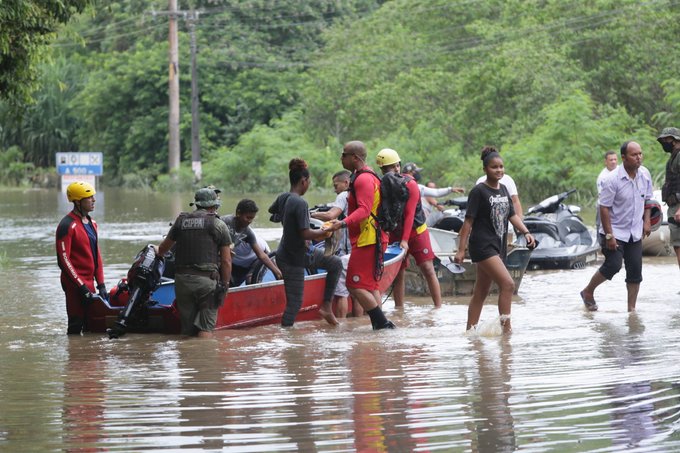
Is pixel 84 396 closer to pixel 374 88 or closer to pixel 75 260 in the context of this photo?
pixel 75 260

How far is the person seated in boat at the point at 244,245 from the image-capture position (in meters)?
12.4

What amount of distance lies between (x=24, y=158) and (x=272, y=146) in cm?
1876

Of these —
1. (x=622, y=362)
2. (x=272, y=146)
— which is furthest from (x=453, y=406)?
(x=272, y=146)

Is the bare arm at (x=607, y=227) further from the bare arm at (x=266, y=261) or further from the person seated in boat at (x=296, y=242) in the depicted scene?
the bare arm at (x=266, y=261)

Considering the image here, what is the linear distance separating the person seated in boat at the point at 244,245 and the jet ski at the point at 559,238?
652 cm

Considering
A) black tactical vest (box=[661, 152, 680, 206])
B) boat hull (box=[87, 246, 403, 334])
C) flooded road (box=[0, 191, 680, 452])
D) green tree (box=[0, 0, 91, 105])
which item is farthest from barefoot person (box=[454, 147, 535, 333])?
green tree (box=[0, 0, 91, 105])

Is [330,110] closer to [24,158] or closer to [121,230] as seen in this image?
[24,158]

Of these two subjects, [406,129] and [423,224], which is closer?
[423,224]

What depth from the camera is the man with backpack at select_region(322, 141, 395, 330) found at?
11.8 m

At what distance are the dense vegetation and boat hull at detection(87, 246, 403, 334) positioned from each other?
21.1m

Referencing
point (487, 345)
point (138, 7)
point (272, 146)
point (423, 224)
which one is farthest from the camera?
point (138, 7)

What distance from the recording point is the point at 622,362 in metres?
9.89

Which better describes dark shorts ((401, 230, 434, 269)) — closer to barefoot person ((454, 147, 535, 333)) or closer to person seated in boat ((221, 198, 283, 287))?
person seated in boat ((221, 198, 283, 287))

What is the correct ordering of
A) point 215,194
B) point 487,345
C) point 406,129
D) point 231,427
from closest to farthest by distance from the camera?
point 231,427 → point 487,345 → point 215,194 → point 406,129
